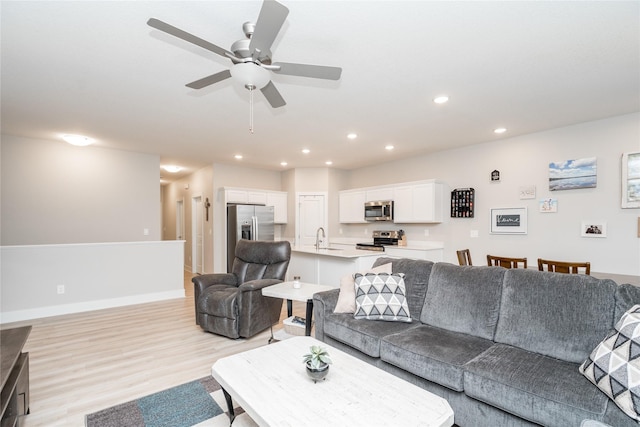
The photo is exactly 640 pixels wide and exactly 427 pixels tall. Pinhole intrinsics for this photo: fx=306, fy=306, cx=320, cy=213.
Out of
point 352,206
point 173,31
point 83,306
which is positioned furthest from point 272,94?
point 352,206

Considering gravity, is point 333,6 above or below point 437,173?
above

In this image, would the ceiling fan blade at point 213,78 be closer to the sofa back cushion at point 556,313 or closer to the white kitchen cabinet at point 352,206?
the sofa back cushion at point 556,313

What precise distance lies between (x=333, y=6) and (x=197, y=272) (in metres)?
7.38

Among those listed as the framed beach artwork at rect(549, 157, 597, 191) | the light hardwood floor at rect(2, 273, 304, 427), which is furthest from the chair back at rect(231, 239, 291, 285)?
the framed beach artwork at rect(549, 157, 597, 191)

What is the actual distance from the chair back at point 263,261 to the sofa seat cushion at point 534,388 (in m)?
2.56

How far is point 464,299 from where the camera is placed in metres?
2.37

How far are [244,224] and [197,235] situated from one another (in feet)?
6.75

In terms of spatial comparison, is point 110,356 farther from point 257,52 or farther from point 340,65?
point 340,65

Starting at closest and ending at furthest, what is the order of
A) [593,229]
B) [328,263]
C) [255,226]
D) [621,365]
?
[621,365] → [593,229] → [328,263] → [255,226]

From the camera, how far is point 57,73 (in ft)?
8.79

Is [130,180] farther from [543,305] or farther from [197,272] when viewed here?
[543,305]

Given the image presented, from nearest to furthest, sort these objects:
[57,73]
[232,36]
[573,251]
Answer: [232,36] → [57,73] → [573,251]

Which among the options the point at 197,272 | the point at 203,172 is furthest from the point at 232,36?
the point at 197,272

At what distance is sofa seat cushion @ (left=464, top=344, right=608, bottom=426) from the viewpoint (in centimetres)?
144
